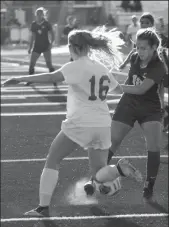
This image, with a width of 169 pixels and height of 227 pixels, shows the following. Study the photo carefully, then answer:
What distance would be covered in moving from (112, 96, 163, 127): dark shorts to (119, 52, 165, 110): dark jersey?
1.1 inches

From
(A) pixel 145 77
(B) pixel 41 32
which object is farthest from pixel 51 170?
(B) pixel 41 32

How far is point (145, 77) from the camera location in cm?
587

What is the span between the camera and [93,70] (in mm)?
5090

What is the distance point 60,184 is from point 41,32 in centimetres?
726

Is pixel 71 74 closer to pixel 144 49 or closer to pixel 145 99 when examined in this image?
pixel 144 49

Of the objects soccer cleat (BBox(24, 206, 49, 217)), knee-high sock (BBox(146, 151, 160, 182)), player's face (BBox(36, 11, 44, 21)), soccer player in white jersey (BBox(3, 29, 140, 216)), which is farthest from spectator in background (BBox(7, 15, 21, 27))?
soccer player in white jersey (BBox(3, 29, 140, 216))

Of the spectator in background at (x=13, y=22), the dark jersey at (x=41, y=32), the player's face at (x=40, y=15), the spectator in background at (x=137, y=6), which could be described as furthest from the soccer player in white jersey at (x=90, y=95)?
the spectator in background at (x=137, y=6)

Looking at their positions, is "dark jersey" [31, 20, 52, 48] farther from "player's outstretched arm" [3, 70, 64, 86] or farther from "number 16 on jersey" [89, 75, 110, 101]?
"player's outstretched arm" [3, 70, 64, 86]

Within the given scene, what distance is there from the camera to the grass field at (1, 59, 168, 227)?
9.12 meters

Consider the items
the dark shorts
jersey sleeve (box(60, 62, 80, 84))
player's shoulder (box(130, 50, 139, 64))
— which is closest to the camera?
jersey sleeve (box(60, 62, 80, 84))

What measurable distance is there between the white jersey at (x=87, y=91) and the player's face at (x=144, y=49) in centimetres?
51

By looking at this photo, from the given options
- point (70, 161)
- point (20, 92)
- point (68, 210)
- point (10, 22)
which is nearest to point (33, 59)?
point (20, 92)

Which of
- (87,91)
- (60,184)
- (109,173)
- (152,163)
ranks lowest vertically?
(60,184)

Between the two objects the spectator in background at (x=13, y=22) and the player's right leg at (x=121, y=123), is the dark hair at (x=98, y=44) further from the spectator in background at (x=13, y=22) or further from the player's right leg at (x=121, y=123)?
the spectator in background at (x=13, y=22)
